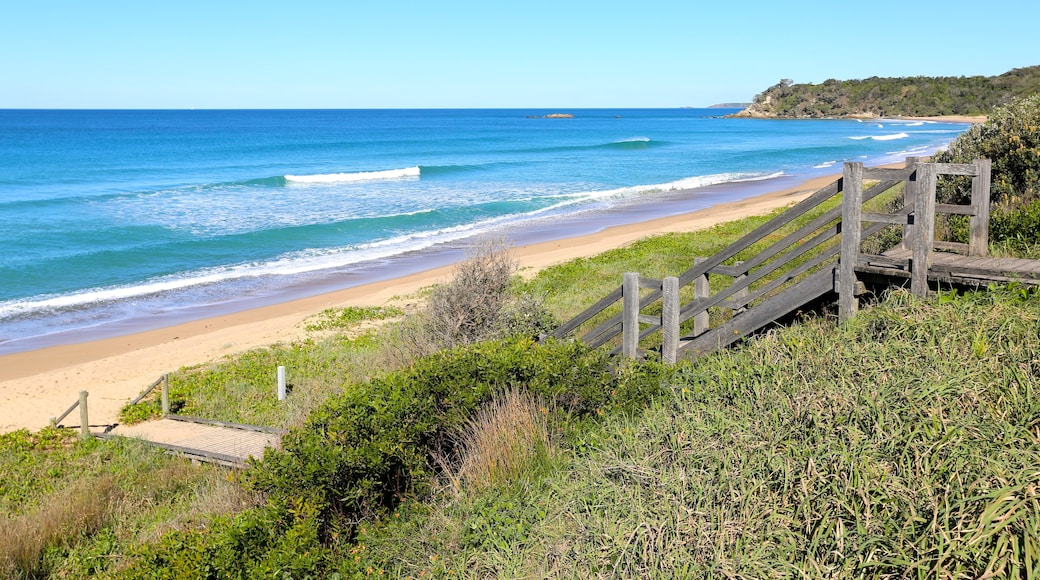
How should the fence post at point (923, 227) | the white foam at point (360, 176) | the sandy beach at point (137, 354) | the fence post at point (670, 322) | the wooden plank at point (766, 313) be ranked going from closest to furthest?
the fence post at point (923, 227) → the wooden plank at point (766, 313) → the fence post at point (670, 322) → the sandy beach at point (137, 354) → the white foam at point (360, 176)

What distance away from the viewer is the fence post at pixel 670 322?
30.2 feet

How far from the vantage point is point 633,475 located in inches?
225

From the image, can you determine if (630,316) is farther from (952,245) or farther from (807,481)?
(807,481)

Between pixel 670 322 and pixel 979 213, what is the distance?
3265 millimetres

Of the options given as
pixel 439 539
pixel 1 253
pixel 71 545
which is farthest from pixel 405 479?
pixel 1 253

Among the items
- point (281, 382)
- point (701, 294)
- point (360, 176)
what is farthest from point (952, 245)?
point (360, 176)

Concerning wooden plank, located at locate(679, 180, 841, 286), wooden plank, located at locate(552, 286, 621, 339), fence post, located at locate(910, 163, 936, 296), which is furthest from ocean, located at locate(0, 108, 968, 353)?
fence post, located at locate(910, 163, 936, 296)

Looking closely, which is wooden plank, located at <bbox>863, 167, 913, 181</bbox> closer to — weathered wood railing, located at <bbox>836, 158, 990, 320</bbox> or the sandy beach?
weathered wood railing, located at <bbox>836, 158, 990, 320</bbox>

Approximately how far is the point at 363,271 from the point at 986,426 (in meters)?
23.0

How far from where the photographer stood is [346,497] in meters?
6.62

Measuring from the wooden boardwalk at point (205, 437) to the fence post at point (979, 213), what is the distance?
780 centimetres

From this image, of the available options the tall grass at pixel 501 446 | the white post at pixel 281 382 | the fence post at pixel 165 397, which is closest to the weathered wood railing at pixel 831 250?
the tall grass at pixel 501 446

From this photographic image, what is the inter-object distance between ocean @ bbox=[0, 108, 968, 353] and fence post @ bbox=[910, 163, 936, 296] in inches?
674

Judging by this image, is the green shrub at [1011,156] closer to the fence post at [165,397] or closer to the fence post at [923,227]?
the fence post at [923,227]
